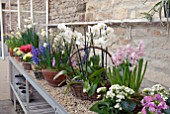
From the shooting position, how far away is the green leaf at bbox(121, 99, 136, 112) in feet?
3.57

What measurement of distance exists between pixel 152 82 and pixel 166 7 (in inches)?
23.8

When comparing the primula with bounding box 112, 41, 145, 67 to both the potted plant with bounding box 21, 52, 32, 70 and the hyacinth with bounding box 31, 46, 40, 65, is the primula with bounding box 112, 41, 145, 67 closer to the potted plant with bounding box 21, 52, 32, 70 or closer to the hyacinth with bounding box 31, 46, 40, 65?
the hyacinth with bounding box 31, 46, 40, 65

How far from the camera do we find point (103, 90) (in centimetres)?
127

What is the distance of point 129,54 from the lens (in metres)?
1.25

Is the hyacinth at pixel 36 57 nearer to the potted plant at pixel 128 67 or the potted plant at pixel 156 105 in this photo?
the potted plant at pixel 128 67

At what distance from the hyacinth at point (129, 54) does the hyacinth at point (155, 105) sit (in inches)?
11.7

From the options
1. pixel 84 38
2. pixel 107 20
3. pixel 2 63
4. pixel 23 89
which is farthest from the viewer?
pixel 2 63

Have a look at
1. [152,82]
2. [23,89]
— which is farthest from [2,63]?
[152,82]

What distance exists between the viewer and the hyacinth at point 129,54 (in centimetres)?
123

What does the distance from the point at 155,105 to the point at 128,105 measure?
0.17 meters

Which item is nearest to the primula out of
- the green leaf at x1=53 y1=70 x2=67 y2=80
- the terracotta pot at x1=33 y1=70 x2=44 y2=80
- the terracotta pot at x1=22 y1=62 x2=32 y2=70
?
the green leaf at x1=53 y1=70 x2=67 y2=80

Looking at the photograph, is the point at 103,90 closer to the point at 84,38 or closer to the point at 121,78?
the point at 121,78

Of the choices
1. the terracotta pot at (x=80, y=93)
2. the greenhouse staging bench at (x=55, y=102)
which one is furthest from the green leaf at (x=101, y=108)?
the terracotta pot at (x=80, y=93)

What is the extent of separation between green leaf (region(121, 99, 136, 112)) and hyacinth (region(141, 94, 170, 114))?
0.11 m
